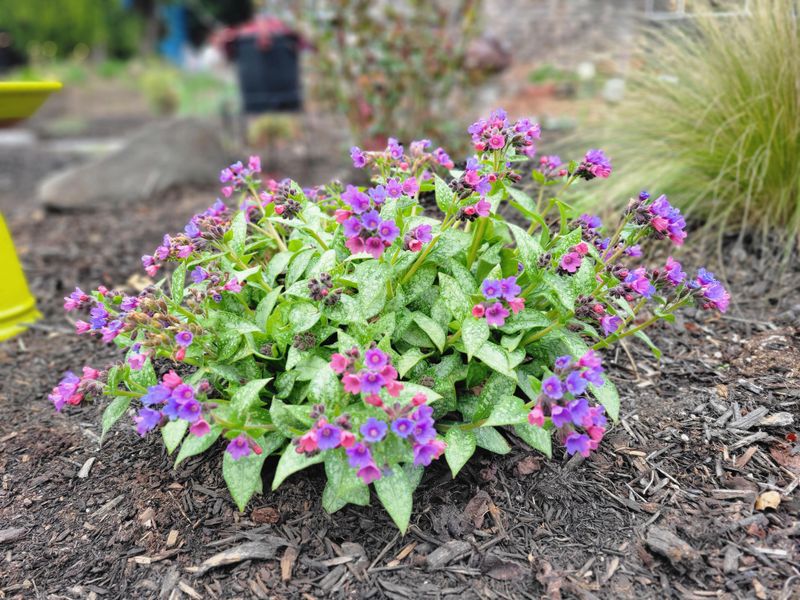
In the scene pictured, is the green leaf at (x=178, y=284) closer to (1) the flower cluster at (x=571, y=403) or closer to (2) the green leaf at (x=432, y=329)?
(2) the green leaf at (x=432, y=329)

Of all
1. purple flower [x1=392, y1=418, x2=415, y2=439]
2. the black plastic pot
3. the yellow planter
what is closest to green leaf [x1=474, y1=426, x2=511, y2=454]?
purple flower [x1=392, y1=418, x2=415, y2=439]

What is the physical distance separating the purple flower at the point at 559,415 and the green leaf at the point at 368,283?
47 centimetres

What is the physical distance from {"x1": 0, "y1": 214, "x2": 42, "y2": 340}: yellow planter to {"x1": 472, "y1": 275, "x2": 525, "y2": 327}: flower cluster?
1.99 m

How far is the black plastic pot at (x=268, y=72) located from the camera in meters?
5.45

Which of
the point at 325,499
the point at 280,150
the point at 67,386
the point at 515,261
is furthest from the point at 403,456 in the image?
the point at 280,150

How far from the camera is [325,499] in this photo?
1.48m

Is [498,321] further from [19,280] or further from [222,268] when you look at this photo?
[19,280]

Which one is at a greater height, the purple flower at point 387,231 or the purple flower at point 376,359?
the purple flower at point 387,231

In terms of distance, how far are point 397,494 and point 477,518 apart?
0.27m

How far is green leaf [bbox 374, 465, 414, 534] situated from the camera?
1379 mm

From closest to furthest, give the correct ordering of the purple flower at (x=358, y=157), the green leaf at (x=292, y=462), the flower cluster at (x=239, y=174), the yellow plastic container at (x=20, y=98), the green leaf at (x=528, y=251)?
1. the green leaf at (x=292, y=462)
2. the green leaf at (x=528, y=251)
3. the purple flower at (x=358, y=157)
4. the flower cluster at (x=239, y=174)
5. the yellow plastic container at (x=20, y=98)

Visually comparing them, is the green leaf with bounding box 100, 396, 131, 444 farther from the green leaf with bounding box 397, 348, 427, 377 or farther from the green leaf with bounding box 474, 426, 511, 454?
the green leaf with bounding box 474, 426, 511, 454

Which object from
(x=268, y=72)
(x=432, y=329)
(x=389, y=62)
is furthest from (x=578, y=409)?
(x=268, y=72)

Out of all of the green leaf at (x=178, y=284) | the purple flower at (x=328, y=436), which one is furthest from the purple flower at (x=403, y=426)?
the green leaf at (x=178, y=284)
